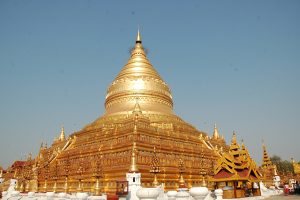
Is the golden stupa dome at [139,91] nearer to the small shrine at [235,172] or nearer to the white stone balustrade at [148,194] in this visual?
the small shrine at [235,172]

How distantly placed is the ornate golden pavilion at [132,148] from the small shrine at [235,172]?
2.42 metres

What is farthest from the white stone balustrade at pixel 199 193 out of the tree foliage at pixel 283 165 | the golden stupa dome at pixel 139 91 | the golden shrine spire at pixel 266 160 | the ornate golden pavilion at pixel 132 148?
the tree foliage at pixel 283 165

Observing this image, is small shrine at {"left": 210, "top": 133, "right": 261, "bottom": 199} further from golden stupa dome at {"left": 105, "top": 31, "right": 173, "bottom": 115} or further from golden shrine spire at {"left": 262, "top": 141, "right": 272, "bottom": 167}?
golden shrine spire at {"left": 262, "top": 141, "right": 272, "bottom": 167}

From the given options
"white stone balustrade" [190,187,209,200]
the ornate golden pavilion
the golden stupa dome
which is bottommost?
"white stone balustrade" [190,187,209,200]

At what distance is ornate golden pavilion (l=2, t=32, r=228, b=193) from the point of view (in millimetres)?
24891

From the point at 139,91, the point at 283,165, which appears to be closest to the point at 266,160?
the point at 139,91

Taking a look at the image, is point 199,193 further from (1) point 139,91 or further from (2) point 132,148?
(1) point 139,91

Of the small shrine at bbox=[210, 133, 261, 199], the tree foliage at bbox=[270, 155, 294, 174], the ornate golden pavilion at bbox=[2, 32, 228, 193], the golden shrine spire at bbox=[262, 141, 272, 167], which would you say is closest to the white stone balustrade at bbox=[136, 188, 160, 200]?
the small shrine at bbox=[210, 133, 261, 199]

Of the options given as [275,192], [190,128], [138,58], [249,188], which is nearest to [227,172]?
[249,188]

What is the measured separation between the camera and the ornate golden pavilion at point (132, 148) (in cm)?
2489

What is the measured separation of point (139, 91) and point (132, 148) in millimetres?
14219

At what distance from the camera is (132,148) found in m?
25.5

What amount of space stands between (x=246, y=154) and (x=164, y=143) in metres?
12.2

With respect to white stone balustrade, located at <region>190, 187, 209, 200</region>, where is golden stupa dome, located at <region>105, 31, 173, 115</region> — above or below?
above
